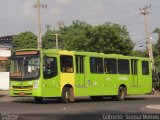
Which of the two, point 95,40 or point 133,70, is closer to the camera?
point 133,70

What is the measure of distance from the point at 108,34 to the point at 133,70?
21.4m

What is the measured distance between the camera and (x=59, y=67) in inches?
1056

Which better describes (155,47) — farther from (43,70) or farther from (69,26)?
(43,70)

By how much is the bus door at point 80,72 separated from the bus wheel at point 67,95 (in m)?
0.66

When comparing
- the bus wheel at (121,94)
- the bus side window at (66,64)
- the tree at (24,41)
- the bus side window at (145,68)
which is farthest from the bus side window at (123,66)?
the tree at (24,41)

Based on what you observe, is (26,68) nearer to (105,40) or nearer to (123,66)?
(123,66)

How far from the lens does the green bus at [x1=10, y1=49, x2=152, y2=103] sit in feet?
85.5

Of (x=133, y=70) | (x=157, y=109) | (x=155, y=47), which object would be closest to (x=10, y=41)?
(x=155, y=47)

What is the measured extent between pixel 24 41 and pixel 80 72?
232 feet

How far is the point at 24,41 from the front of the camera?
322ft

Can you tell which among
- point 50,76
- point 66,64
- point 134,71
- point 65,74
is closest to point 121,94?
A: point 134,71

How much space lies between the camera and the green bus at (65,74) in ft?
85.5

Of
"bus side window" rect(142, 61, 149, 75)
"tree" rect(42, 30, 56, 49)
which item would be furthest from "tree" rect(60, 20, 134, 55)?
"tree" rect(42, 30, 56, 49)

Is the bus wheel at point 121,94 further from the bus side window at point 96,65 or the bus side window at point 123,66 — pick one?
the bus side window at point 96,65
